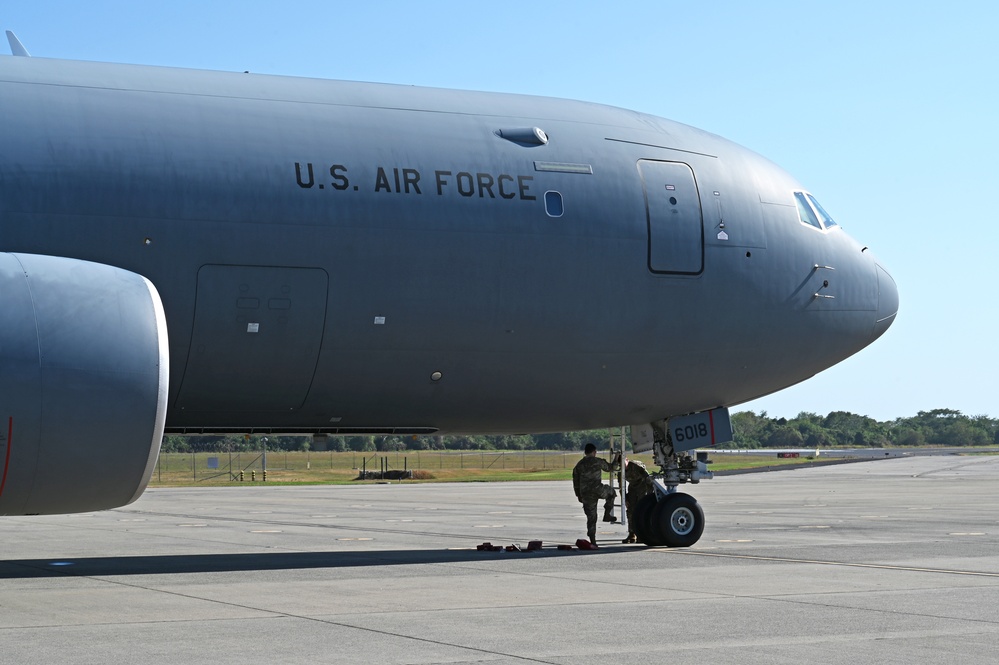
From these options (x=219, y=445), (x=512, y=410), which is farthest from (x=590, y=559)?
(x=219, y=445)

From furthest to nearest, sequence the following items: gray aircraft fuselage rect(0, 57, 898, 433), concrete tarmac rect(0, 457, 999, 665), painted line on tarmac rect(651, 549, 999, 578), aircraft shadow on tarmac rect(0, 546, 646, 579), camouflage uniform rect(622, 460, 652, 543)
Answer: camouflage uniform rect(622, 460, 652, 543)
aircraft shadow on tarmac rect(0, 546, 646, 579)
painted line on tarmac rect(651, 549, 999, 578)
gray aircraft fuselage rect(0, 57, 898, 433)
concrete tarmac rect(0, 457, 999, 665)

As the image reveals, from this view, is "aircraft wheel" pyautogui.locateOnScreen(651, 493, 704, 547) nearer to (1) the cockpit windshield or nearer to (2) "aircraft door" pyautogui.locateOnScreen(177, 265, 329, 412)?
(1) the cockpit windshield

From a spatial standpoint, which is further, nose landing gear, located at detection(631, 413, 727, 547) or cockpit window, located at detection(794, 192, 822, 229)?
nose landing gear, located at detection(631, 413, 727, 547)

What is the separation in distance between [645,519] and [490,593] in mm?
6679

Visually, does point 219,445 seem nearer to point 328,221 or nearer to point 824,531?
point 824,531

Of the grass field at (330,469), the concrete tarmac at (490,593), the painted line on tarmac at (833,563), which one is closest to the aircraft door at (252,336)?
the concrete tarmac at (490,593)

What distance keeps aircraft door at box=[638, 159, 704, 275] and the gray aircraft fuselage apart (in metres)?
0.04

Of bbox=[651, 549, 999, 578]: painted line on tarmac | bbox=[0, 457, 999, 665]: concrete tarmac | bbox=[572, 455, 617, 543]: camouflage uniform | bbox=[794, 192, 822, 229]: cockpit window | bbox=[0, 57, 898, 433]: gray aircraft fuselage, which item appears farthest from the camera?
bbox=[572, 455, 617, 543]: camouflage uniform

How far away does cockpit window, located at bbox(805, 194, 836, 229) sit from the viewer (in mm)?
20797

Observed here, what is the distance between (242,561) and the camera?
63.4 ft

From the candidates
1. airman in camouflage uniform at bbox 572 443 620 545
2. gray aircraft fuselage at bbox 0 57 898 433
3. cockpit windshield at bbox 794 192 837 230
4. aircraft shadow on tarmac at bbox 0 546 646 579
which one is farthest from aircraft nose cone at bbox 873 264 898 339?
aircraft shadow on tarmac at bbox 0 546 646 579

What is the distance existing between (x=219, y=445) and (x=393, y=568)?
94.3 m

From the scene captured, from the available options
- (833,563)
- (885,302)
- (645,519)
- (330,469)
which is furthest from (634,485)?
(330,469)

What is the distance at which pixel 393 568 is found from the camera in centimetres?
1781
